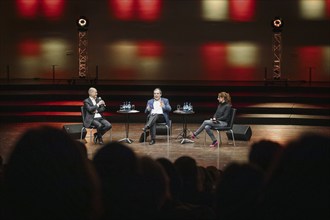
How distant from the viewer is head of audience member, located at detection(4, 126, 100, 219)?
6.49 ft

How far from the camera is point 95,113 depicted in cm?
1062

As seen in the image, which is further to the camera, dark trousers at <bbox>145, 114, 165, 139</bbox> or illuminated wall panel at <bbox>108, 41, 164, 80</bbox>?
illuminated wall panel at <bbox>108, 41, 164, 80</bbox>

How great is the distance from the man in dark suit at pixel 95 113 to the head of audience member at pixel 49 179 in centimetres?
833

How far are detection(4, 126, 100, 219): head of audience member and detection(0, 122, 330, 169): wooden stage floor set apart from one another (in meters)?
6.48

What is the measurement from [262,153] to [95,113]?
311 inches

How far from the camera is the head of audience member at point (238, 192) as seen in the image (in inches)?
85.2

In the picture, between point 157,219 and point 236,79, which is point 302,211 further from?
point 236,79

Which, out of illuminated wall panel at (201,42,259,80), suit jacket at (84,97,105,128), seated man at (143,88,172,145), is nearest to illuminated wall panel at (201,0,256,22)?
illuminated wall panel at (201,42,259,80)

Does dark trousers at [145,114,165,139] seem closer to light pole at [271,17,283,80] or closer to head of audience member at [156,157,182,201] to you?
light pole at [271,17,283,80]

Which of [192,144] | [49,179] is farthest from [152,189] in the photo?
[192,144]

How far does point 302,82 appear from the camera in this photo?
1678cm

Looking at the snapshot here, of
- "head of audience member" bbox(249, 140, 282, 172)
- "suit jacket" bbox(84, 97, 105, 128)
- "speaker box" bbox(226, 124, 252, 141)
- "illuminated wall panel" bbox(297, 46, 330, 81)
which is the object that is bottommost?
"speaker box" bbox(226, 124, 252, 141)

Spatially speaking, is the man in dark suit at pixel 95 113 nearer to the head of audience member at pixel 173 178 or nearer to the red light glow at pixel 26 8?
the head of audience member at pixel 173 178

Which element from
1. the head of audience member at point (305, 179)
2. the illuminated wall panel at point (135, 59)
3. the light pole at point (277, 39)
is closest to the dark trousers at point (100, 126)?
the light pole at point (277, 39)
